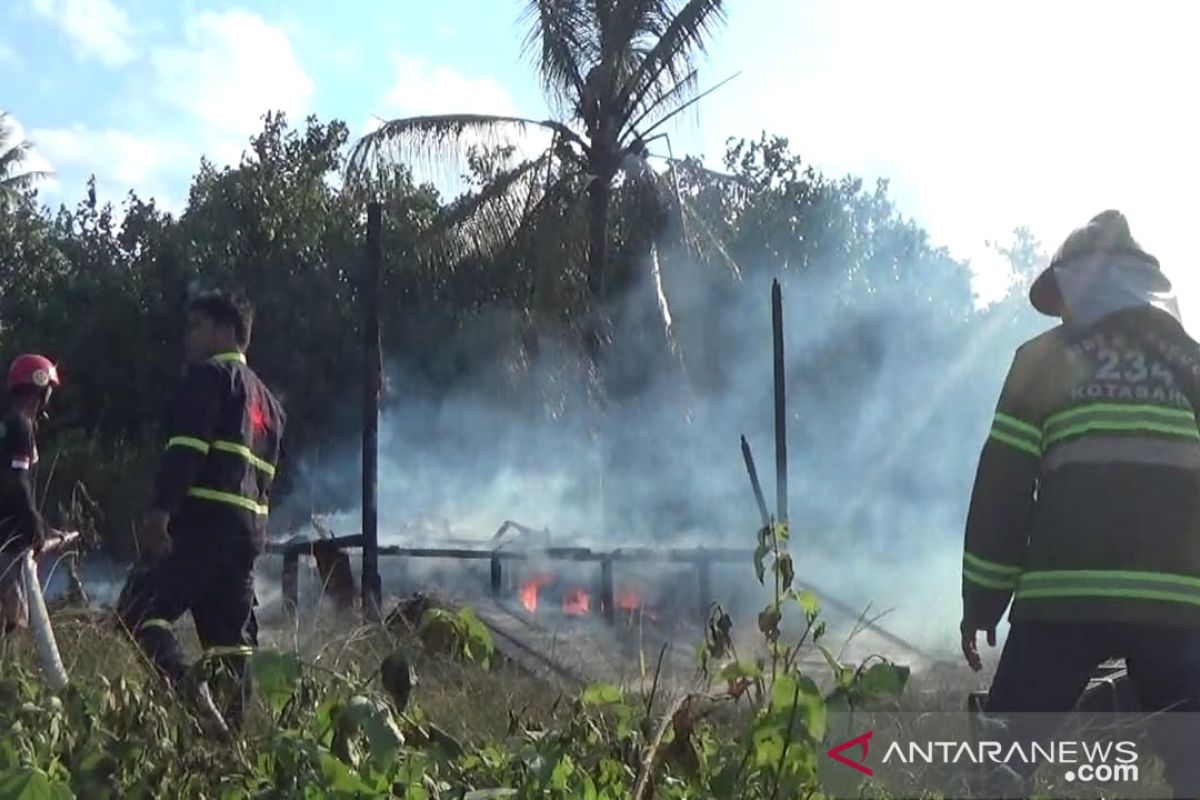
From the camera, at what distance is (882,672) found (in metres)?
2.69

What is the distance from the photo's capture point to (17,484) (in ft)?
21.1

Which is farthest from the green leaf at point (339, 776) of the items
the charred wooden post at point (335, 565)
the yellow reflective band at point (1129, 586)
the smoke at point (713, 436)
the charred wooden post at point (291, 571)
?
the smoke at point (713, 436)

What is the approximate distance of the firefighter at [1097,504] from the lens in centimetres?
361

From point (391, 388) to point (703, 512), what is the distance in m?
6.47

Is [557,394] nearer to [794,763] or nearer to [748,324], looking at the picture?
[748,324]

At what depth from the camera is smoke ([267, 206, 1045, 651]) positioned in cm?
1620

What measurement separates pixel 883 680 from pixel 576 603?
8176 millimetres

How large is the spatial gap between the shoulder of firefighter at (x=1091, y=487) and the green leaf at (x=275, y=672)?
1893mm

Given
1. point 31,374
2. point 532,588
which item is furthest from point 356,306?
point 31,374

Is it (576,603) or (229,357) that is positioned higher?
(229,357)

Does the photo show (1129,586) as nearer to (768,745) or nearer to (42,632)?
(768,745)

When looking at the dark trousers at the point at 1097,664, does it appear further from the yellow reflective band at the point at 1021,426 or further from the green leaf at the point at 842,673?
the green leaf at the point at 842,673

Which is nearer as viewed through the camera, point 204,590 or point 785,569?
point 785,569

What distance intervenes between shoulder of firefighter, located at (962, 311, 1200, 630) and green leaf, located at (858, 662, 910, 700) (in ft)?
3.59
